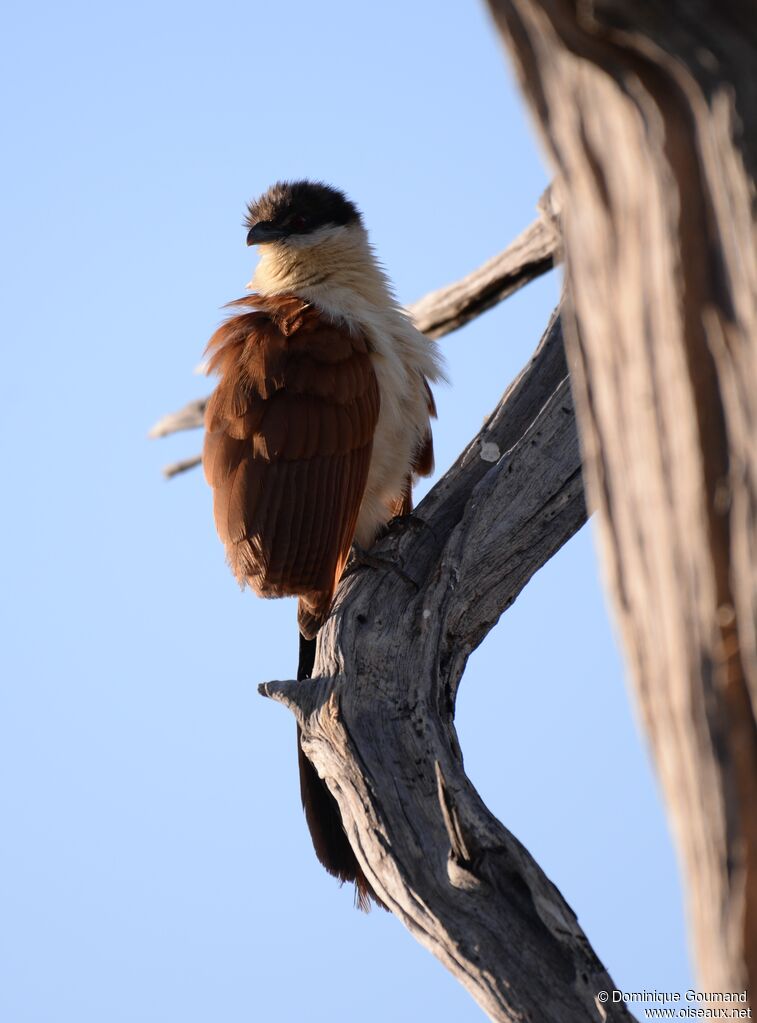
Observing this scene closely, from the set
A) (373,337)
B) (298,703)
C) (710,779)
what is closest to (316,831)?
(298,703)

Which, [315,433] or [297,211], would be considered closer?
[315,433]

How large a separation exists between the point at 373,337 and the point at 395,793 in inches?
76.3

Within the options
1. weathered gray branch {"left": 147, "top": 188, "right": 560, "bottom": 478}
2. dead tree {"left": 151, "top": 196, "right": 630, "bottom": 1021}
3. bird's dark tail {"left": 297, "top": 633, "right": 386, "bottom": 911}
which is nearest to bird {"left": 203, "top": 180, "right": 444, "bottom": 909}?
bird's dark tail {"left": 297, "top": 633, "right": 386, "bottom": 911}

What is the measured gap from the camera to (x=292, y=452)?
143 inches

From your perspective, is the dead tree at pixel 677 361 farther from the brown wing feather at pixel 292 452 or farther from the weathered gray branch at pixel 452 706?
the brown wing feather at pixel 292 452

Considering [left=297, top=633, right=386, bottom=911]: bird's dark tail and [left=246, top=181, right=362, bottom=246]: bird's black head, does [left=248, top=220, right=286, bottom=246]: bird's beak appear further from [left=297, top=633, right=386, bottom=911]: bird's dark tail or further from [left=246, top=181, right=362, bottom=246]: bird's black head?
[left=297, top=633, right=386, bottom=911]: bird's dark tail

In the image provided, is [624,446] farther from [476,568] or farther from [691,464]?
[476,568]

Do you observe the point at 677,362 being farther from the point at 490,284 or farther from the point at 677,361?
the point at 490,284

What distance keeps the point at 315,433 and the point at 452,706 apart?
1.15 meters

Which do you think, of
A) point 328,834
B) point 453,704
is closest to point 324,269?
point 453,704

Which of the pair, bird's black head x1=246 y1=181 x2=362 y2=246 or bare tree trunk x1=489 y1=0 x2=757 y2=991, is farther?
bird's black head x1=246 y1=181 x2=362 y2=246

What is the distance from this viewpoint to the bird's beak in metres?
4.49

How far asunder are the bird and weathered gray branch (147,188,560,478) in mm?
705

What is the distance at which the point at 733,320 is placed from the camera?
1.08 metres
